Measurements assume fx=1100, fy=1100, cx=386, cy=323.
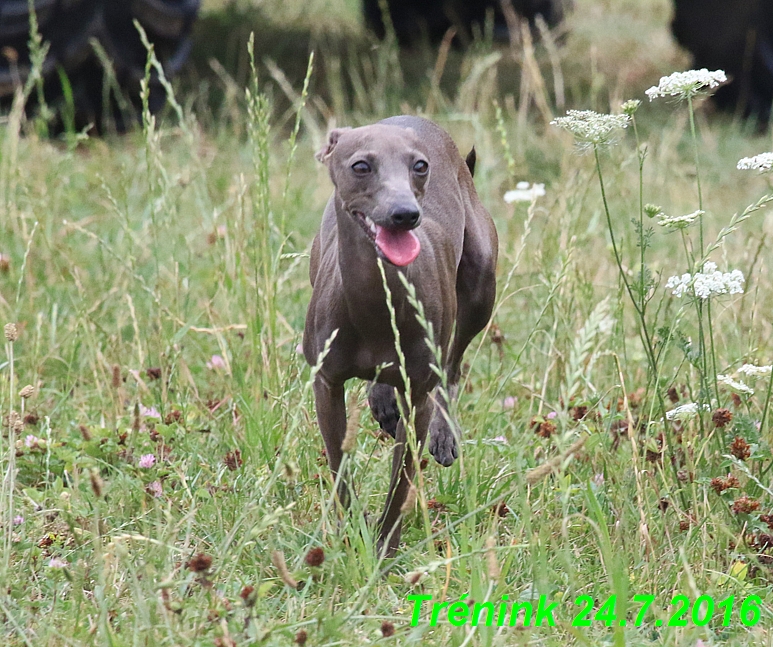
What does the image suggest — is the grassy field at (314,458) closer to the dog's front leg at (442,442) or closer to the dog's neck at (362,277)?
the dog's front leg at (442,442)

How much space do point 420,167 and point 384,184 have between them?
0.16 meters

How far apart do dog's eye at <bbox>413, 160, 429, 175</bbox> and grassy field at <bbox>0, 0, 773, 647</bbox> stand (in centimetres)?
46

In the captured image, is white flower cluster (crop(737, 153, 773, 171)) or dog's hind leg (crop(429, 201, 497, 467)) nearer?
white flower cluster (crop(737, 153, 773, 171))

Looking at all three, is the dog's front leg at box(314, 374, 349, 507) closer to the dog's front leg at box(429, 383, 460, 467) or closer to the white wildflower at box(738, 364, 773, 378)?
the dog's front leg at box(429, 383, 460, 467)

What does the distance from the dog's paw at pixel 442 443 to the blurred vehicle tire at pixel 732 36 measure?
4694 millimetres

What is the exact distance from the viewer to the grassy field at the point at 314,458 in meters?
2.28

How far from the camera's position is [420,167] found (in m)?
2.49

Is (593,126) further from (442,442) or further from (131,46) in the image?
(131,46)

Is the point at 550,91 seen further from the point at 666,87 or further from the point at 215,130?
the point at 666,87

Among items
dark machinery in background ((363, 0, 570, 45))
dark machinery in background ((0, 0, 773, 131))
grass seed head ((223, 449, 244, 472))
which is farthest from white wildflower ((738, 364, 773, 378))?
dark machinery in background ((363, 0, 570, 45))

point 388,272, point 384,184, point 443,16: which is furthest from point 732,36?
point 384,184

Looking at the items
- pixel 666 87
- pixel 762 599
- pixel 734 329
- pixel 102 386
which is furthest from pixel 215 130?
pixel 762 599

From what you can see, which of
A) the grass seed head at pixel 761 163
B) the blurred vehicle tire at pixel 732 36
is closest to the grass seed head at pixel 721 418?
the grass seed head at pixel 761 163

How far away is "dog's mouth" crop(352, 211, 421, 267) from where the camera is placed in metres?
2.34
